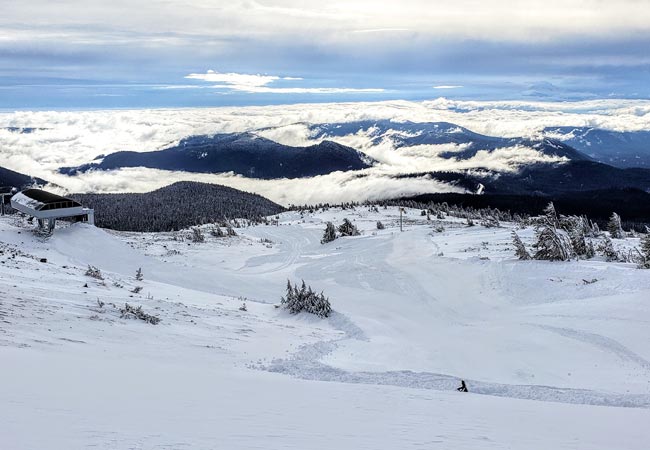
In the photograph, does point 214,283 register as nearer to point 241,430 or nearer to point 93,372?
point 93,372

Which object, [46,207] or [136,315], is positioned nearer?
[136,315]

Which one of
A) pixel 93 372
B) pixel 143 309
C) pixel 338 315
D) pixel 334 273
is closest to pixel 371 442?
pixel 93 372

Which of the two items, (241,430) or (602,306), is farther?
(602,306)

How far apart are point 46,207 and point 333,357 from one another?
104ft

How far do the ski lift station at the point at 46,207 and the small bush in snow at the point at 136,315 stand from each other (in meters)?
26.4

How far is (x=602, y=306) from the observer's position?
79.2ft

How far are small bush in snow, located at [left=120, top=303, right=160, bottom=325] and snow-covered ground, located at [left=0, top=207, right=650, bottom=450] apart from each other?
333 millimetres

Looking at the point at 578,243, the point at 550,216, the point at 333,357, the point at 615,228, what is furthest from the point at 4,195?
the point at 615,228

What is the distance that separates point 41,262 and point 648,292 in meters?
29.2

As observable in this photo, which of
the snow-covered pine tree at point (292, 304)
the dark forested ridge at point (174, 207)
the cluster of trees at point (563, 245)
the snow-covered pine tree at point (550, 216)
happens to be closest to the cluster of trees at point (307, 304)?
the snow-covered pine tree at point (292, 304)

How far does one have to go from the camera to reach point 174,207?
13175 centimetres

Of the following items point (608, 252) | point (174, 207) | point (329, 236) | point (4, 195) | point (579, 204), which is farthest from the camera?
point (579, 204)

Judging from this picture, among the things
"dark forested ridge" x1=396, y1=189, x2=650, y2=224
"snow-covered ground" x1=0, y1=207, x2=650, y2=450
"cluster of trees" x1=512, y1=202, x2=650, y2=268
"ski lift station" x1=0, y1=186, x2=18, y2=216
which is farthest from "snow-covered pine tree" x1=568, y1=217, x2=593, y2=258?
"dark forested ridge" x1=396, y1=189, x2=650, y2=224

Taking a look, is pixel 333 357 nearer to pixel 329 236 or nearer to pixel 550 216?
pixel 550 216
